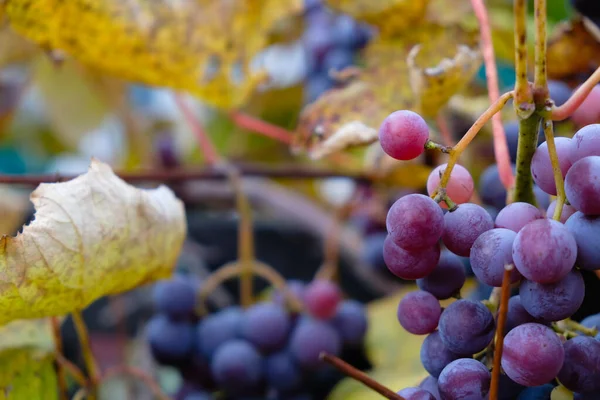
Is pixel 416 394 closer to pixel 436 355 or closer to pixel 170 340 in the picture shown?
pixel 436 355

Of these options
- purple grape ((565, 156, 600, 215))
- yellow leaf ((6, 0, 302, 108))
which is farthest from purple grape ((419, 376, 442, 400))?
yellow leaf ((6, 0, 302, 108))

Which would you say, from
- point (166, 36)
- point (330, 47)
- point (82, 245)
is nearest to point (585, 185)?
point (82, 245)

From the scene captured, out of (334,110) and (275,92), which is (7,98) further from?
(334,110)

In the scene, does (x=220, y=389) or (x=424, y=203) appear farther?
(x=220, y=389)

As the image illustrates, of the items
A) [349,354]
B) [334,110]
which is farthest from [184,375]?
[334,110]

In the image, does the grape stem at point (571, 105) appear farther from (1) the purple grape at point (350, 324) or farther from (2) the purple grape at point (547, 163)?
(1) the purple grape at point (350, 324)
